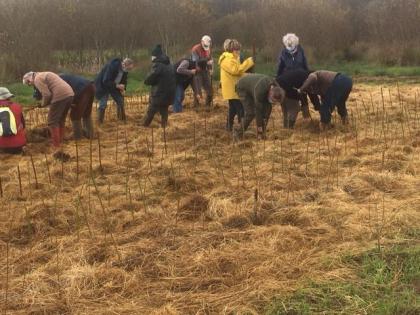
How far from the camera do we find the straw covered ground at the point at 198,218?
10.9 feet

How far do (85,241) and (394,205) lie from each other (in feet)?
8.61

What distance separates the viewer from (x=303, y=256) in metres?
3.70

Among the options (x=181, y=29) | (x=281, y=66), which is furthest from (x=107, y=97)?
(x=181, y=29)

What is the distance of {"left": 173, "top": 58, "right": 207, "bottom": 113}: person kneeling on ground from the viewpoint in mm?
9000

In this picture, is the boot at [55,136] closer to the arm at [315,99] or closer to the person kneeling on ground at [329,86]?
the person kneeling on ground at [329,86]

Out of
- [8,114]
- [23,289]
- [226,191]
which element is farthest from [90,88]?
[23,289]

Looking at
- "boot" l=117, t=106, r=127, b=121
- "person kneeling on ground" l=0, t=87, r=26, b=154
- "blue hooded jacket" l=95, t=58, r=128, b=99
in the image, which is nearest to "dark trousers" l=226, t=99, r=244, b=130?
"blue hooded jacket" l=95, t=58, r=128, b=99

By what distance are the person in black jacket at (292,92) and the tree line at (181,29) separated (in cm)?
1072

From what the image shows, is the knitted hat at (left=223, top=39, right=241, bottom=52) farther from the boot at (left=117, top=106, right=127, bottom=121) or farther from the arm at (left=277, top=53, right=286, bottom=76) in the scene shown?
the boot at (left=117, top=106, right=127, bottom=121)

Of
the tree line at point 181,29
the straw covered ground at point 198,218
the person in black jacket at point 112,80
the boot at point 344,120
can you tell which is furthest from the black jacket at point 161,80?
the tree line at point 181,29

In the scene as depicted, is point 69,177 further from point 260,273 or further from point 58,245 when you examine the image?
point 260,273

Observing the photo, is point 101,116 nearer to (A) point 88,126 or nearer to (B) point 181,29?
(A) point 88,126

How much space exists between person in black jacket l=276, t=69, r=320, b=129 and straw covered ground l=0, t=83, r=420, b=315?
54 cm

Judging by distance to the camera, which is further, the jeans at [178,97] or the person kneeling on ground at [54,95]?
the jeans at [178,97]
